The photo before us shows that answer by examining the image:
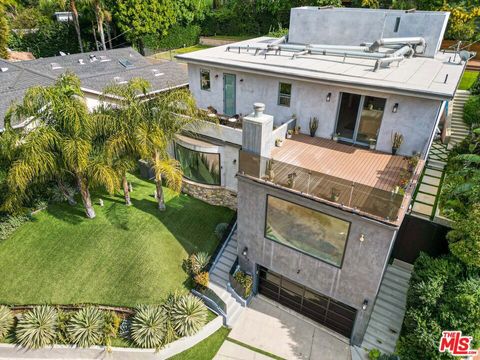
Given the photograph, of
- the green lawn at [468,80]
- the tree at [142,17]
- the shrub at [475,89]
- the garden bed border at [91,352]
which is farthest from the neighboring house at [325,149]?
the tree at [142,17]

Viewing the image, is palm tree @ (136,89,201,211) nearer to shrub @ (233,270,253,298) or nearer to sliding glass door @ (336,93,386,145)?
shrub @ (233,270,253,298)

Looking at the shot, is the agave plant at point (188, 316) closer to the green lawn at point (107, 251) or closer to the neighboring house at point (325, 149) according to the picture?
the green lawn at point (107, 251)

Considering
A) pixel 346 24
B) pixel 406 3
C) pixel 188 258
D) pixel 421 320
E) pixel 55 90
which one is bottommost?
pixel 188 258

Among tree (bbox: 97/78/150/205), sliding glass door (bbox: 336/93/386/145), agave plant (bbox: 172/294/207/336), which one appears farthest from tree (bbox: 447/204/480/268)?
tree (bbox: 97/78/150/205)

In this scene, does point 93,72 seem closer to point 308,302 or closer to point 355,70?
point 355,70

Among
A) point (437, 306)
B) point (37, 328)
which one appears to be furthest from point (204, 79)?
point (437, 306)

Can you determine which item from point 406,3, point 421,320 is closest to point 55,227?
point 421,320

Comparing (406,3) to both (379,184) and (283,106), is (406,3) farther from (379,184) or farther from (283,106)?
(379,184)

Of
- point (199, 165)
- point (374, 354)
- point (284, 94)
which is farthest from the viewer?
point (199, 165)
